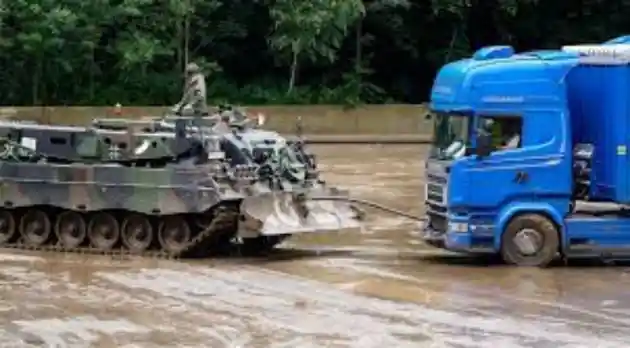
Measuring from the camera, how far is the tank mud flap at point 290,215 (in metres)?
17.8

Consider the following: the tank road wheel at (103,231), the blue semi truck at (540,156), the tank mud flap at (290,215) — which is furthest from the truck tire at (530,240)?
the tank road wheel at (103,231)

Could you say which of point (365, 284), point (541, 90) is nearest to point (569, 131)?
point (541, 90)

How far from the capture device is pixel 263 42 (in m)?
46.3

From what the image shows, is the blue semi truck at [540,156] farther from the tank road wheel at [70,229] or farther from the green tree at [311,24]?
the green tree at [311,24]

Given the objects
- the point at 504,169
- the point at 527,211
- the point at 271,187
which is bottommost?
the point at 527,211

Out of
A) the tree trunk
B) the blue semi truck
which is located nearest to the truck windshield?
the blue semi truck

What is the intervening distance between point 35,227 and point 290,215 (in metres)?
3.83

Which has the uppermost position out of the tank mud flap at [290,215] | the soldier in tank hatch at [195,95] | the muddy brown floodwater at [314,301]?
the soldier in tank hatch at [195,95]

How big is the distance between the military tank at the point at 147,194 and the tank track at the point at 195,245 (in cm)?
2

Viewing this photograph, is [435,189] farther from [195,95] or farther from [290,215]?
[195,95]

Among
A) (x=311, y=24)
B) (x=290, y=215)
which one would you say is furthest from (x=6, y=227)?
(x=311, y=24)

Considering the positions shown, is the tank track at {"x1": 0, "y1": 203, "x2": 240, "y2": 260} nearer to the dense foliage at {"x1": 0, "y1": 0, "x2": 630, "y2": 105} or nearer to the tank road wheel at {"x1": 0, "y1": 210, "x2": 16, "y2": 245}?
the tank road wheel at {"x1": 0, "y1": 210, "x2": 16, "y2": 245}

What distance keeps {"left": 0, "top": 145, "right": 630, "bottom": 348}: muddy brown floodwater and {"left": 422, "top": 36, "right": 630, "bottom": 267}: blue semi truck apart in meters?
0.46

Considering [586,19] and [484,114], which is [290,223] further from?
[586,19]
